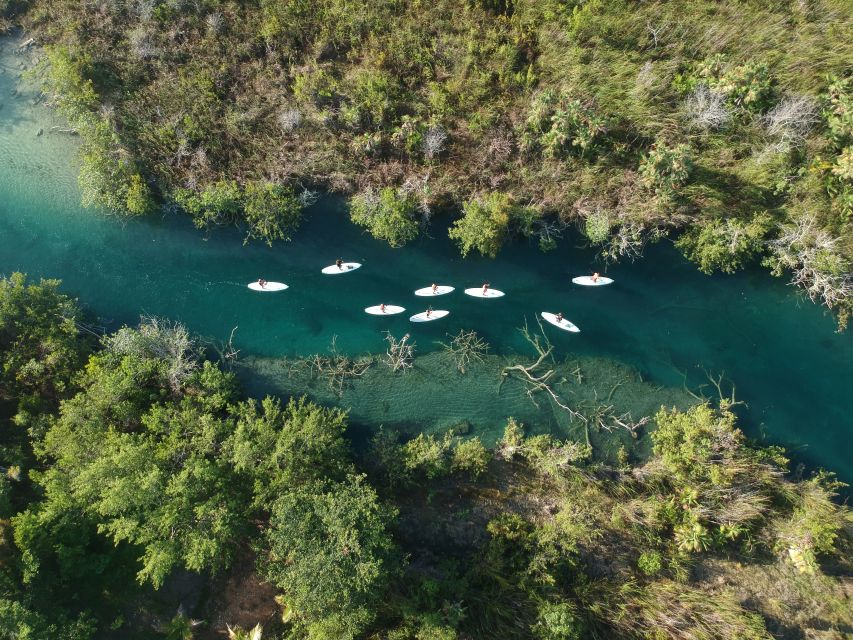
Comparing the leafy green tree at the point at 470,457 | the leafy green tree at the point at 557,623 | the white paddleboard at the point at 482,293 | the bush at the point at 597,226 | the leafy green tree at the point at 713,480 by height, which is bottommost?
the leafy green tree at the point at 557,623

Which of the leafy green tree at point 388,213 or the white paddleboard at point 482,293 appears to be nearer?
the leafy green tree at point 388,213

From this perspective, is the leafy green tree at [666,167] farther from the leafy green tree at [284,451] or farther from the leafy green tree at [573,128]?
the leafy green tree at [284,451]

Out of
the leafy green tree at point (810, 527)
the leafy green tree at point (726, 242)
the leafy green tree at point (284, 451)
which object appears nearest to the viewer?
the leafy green tree at point (284, 451)

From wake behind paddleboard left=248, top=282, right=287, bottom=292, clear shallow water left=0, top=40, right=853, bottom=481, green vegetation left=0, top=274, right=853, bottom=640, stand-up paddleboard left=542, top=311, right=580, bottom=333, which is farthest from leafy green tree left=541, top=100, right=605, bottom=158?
wake behind paddleboard left=248, top=282, right=287, bottom=292

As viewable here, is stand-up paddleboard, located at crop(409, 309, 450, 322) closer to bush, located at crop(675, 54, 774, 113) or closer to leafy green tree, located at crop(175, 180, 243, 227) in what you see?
leafy green tree, located at crop(175, 180, 243, 227)

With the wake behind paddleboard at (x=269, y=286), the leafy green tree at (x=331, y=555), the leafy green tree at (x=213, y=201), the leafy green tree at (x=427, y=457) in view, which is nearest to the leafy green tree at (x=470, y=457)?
the leafy green tree at (x=427, y=457)

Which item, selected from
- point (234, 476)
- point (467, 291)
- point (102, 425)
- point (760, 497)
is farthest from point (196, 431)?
point (760, 497)

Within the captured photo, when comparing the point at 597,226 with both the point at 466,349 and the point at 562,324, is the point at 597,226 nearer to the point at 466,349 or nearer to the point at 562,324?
the point at 562,324
